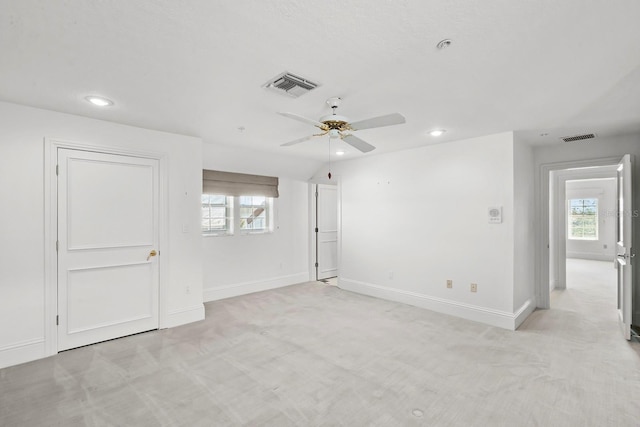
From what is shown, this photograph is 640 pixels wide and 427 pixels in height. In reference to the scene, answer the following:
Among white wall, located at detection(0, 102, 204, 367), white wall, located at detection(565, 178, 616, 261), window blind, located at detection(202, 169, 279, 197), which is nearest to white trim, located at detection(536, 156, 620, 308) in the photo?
window blind, located at detection(202, 169, 279, 197)

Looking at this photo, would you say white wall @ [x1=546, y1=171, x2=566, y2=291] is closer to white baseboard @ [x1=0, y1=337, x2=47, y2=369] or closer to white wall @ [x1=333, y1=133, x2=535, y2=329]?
white wall @ [x1=333, y1=133, x2=535, y2=329]

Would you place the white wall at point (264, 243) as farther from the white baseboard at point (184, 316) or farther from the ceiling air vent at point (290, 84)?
the ceiling air vent at point (290, 84)

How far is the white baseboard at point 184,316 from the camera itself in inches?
152

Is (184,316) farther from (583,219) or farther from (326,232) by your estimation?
(583,219)

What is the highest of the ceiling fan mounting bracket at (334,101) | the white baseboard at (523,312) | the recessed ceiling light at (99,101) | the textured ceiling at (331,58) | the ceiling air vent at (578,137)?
the recessed ceiling light at (99,101)

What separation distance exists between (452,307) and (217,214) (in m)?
3.86

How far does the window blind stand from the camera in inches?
192

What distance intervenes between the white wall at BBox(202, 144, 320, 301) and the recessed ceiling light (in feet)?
5.59

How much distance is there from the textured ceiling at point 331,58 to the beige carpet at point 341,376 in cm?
236

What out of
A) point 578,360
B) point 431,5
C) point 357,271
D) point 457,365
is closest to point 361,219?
point 357,271

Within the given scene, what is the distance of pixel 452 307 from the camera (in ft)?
13.9

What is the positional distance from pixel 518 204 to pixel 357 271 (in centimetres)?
269

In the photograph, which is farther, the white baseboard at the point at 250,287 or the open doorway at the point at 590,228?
the white baseboard at the point at 250,287

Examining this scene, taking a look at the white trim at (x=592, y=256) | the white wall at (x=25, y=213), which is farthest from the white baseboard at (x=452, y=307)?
the white trim at (x=592, y=256)
